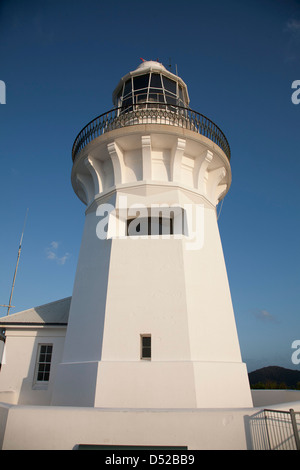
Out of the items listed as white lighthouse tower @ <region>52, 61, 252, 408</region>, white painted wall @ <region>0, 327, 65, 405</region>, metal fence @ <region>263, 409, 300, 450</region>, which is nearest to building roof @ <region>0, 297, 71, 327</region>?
white painted wall @ <region>0, 327, 65, 405</region>

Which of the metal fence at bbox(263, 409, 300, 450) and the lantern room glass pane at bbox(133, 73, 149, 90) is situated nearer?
the metal fence at bbox(263, 409, 300, 450)

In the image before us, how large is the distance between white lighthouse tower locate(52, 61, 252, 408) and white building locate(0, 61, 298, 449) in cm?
3

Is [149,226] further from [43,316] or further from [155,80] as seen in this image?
[155,80]

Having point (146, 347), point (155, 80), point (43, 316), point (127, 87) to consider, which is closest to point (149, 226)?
point (146, 347)

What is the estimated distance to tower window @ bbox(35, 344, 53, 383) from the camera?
10172mm

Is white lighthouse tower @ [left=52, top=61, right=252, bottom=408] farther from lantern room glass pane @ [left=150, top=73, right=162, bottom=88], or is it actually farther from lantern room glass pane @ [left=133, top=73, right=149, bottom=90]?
lantern room glass pane @ [left=133, top=73, right=149, bottom=90]

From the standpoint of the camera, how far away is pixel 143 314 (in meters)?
7.84

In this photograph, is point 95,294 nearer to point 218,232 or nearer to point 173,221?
point 173,221

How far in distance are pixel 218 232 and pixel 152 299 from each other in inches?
151

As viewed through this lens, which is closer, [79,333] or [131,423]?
[131,423]

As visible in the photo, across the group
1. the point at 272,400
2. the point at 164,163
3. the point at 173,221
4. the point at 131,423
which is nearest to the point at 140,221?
the point at 173,221

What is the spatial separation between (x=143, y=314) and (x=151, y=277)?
1080 millimetres
